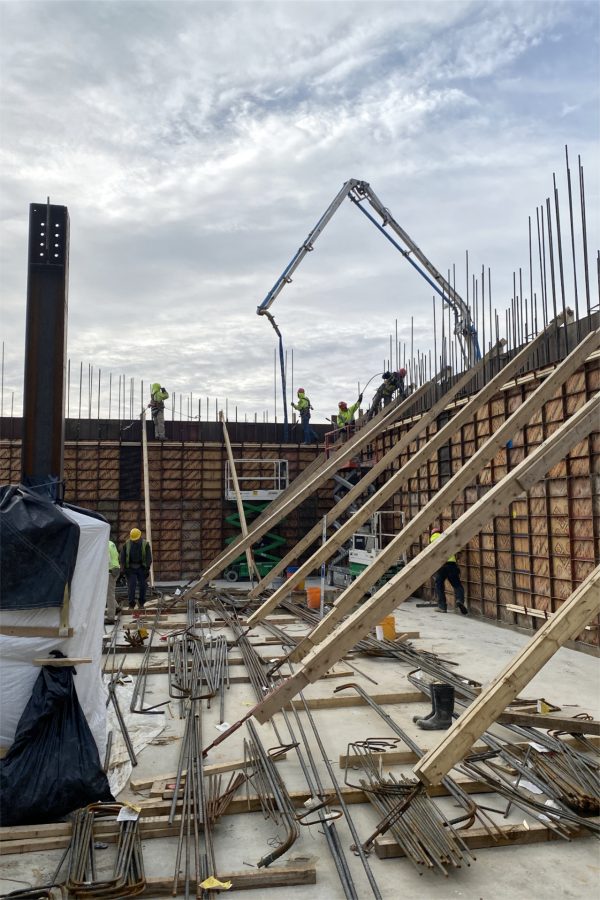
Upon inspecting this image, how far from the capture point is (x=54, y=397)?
17.0ft

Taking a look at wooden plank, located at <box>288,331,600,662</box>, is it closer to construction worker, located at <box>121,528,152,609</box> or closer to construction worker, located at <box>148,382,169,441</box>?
construction worker, located at <box>121,528,152,609</box>

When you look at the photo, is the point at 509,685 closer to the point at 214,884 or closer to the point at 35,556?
the point at 214,884

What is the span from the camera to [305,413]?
19375mm

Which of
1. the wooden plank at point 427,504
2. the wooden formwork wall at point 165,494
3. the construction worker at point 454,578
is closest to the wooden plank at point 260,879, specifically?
the wooden plank at point 427,504

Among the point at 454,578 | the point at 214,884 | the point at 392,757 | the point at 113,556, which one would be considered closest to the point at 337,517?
the point at 454,578

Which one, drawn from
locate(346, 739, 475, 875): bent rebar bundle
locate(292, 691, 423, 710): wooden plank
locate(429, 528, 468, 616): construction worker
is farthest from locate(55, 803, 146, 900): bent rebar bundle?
locate(429, 528, 468, 616): construction worker

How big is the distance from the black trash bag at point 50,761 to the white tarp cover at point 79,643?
0.39ft

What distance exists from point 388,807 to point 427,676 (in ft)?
10.6

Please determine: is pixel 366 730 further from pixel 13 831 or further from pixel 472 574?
pixel 472 574

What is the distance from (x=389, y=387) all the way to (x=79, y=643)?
39.1ft

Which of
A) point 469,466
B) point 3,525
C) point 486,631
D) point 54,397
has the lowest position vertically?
point 486,631

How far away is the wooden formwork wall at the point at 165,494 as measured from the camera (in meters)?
18.1

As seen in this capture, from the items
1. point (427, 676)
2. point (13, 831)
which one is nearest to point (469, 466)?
point (427, 676)

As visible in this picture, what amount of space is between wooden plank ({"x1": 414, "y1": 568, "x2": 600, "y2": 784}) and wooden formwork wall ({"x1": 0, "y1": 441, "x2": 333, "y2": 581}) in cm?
1496
